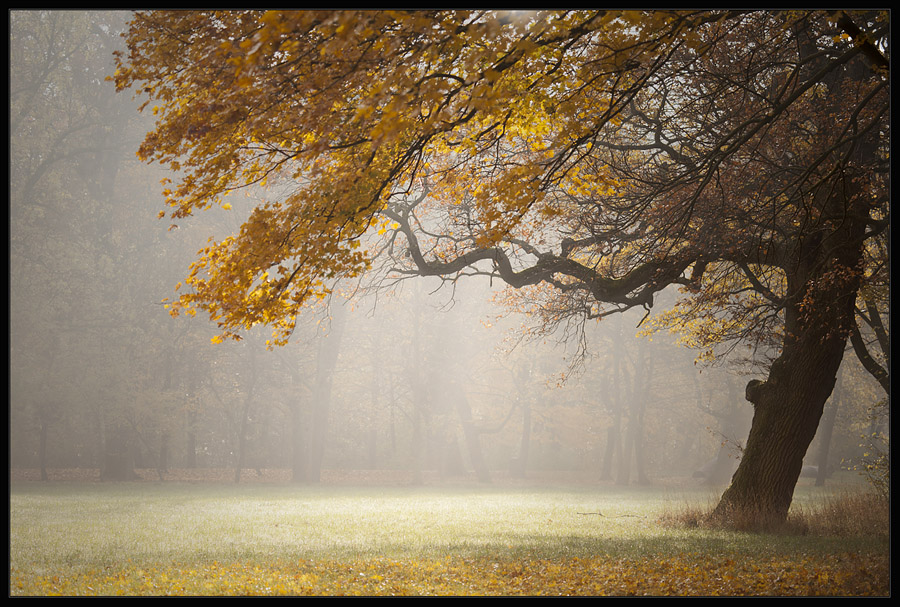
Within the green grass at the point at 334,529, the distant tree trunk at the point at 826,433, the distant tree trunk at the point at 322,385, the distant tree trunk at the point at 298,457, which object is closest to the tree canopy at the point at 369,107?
the green grass at the point at 334,529

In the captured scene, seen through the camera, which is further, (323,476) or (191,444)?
(323,476)

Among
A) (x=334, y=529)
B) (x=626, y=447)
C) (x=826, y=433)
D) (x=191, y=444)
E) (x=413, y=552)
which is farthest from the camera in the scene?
(x=191, y=444)

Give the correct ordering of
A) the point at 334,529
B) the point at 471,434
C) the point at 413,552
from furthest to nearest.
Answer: the point at 471,434
the point at 334,529
the point at 413,552

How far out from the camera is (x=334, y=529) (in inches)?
512

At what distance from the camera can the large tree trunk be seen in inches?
406

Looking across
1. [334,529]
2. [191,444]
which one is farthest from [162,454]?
[334,529]

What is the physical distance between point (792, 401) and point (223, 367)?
2289 cm

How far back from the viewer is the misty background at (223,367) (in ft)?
79.4

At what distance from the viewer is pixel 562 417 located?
3262 cm

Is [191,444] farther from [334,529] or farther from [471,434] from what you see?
[334,529]

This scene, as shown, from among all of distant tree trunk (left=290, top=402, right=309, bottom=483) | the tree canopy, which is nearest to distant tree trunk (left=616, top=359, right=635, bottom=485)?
distant tree trunk (left=290, top=402, right=309, bottom=483)

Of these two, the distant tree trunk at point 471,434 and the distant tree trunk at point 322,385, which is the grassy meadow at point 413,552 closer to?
the distant tree trunk at point 322,385
